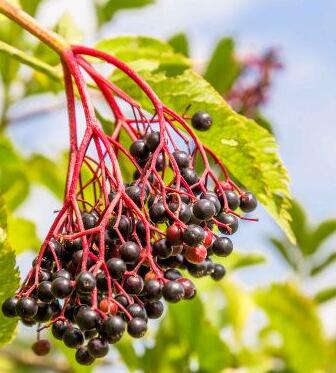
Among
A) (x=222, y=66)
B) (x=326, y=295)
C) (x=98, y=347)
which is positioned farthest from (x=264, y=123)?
(x=98, y=347)

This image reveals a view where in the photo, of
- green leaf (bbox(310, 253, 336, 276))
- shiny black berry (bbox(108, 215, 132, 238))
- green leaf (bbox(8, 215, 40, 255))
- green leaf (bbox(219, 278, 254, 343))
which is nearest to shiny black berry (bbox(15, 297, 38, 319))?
shiny black berry (bbox(108, 215, 132, 238))

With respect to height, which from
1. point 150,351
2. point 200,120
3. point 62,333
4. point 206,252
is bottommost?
point 150,351

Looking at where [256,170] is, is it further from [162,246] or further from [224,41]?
[224,41]

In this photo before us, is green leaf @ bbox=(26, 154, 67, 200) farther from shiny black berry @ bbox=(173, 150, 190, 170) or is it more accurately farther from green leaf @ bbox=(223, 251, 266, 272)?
shiny black berry @ bbox=(173, 150, 190, 170)

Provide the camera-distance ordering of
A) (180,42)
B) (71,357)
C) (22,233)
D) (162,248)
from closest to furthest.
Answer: (162,248), (71,357), (22,233), (180,42)

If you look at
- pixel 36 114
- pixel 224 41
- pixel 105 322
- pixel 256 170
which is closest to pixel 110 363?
pixel 36 114

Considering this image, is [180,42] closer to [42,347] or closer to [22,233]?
[22,233]

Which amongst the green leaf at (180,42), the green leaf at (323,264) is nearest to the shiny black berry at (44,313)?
the green leaf at (180,42)
